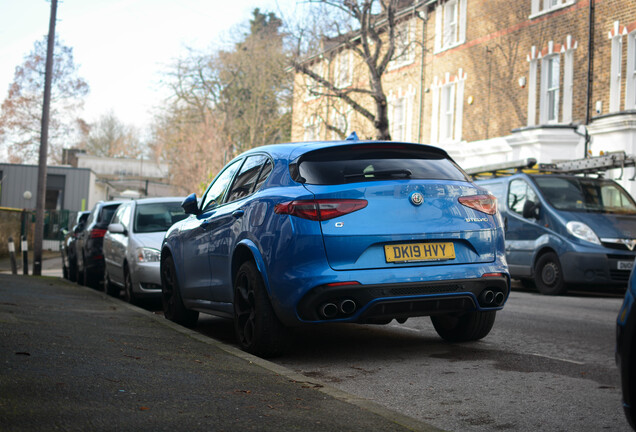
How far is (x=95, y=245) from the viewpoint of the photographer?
16203mm

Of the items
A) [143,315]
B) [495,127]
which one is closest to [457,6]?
[495,127]

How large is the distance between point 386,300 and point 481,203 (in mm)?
1203

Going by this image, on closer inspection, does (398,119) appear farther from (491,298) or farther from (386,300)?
(386,300)

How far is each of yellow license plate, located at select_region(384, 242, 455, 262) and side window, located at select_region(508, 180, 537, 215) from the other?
10202 millimetres

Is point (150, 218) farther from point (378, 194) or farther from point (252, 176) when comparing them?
point (378, 194)

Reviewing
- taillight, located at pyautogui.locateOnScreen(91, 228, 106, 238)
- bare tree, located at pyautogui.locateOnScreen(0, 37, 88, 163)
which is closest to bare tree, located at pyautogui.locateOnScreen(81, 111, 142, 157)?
bare tree, located at pyautogui.locateOnScreen(0, 37, 88, 163)

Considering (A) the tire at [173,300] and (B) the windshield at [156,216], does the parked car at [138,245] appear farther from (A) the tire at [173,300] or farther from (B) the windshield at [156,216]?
(A) the tire at [173,300]

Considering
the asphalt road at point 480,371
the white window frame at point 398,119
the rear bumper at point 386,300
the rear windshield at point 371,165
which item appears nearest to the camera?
the asphalt road at point 480,371

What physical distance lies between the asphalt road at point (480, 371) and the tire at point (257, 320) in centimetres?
20

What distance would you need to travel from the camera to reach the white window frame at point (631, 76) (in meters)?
22.5

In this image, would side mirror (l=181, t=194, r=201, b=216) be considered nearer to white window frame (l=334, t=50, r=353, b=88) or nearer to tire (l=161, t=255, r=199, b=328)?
tire (l=161, t=255, r=199, b=328)

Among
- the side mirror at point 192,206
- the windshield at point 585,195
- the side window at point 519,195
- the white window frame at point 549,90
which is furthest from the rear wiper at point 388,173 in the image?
the white window frame at point 549,90

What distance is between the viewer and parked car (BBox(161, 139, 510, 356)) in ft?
19.7

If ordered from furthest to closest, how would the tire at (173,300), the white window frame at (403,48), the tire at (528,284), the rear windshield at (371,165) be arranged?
1. the white window frame at (403,48)
2. the tire at (528,284)
3. the tire at (173,300)
4. the rear windshield at (371,165)
